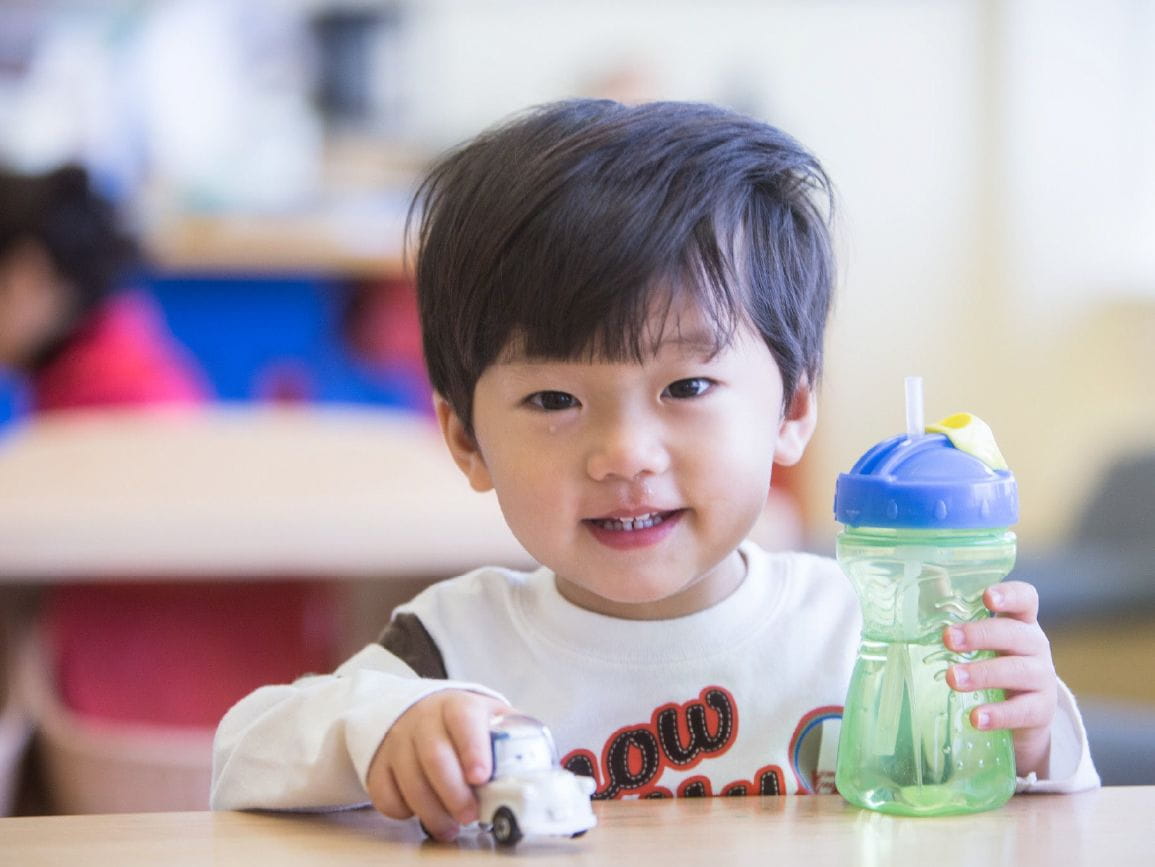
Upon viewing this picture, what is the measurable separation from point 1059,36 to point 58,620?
364 cm

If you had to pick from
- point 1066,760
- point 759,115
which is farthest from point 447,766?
point 759,115

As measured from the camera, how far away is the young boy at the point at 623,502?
0.74 meters

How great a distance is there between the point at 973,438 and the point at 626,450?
0.60 ft

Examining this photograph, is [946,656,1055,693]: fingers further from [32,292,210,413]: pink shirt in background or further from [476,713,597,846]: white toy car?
[32,292,210,413]: pink shirt in background

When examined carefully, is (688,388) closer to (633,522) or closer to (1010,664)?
(633,522)

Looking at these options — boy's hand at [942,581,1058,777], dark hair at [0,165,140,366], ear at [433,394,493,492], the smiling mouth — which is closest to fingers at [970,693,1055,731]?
boy's hand at [942,581,1058,777]

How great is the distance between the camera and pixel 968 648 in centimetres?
71

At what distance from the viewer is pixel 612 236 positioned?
2.60 feet

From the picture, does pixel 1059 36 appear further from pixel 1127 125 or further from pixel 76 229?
pixel 76 229

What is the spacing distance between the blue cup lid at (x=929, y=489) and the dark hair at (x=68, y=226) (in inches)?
90.4

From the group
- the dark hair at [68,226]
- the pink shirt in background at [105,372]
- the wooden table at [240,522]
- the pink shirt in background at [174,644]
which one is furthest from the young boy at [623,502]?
the dark hair at [68,226]

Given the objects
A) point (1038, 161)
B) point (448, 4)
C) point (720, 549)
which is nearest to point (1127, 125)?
point (1038, 161)

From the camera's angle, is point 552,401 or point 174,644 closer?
point 552,401

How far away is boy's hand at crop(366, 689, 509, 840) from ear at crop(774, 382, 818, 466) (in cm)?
30
